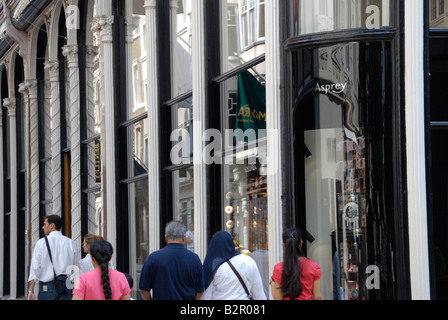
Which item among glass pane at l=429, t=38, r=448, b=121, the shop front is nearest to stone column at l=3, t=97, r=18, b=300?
the shop front

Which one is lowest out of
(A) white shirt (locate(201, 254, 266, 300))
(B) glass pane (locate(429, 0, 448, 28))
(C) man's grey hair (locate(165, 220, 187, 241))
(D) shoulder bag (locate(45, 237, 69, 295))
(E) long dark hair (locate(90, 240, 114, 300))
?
(D) shoulder bag (locate(45, 237, 69, 295))

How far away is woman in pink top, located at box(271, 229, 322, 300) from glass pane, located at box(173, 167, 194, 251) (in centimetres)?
579

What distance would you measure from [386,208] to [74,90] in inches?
467

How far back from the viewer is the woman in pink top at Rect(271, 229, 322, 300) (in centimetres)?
784

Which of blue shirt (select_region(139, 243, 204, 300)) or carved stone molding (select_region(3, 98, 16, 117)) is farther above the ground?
carved stone molding (select_region(3, 98, 16, 117))

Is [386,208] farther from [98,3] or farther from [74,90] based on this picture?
[74,90]

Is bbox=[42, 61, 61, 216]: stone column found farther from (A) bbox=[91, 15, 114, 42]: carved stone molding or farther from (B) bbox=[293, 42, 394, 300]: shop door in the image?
(B) bbox=[293, 42, 394, 300]: shop door

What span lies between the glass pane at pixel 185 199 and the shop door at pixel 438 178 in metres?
4.87

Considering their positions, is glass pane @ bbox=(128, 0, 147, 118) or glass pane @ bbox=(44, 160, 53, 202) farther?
glass pane @ bbox=(44, 160, 53, 202)

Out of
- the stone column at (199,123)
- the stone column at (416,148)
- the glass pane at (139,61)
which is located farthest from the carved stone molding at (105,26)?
the stone column at (416,148)

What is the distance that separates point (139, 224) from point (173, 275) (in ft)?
26.8

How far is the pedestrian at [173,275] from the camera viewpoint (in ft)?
27.2

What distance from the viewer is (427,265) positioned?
951 centimetres

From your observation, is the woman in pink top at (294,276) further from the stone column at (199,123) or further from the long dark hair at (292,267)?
the stone column at (199,123)
